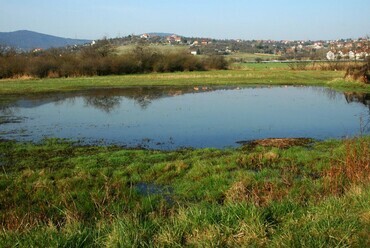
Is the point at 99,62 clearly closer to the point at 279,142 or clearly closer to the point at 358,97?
the point at 358,97

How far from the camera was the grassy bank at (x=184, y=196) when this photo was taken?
16.7 ft

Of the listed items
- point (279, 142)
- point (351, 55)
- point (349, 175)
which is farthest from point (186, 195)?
point (351, 55)

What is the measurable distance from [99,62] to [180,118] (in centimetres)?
4559

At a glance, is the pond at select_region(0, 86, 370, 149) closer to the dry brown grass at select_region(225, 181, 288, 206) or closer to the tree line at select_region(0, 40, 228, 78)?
the dry brown grass at select_region(225, 181, 288, 206)

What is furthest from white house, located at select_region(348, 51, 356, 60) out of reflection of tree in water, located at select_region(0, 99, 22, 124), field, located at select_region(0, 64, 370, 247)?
field, located at select_region(0, 64, 370, 247)

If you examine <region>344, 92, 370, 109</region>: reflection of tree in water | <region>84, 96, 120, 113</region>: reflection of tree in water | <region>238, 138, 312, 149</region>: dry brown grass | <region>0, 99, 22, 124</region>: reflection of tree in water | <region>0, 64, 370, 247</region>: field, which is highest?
<region>0, 64, 370, 247</region>: field

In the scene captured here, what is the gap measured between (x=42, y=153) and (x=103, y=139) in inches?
135

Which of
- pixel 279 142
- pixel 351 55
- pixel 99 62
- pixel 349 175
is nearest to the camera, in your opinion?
pixel 349 175

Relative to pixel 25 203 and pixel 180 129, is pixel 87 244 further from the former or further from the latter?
pixel 180 129

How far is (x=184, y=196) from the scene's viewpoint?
32.7 ft

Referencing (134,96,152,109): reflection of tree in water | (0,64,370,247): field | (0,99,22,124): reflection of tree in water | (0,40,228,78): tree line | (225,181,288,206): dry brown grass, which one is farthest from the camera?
(0,40,228,78): tree line

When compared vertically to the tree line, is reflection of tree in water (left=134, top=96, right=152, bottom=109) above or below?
below

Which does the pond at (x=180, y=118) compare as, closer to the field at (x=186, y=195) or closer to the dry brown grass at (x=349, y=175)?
the field at (x=186, y=195)

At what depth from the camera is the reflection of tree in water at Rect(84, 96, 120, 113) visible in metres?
29.4
